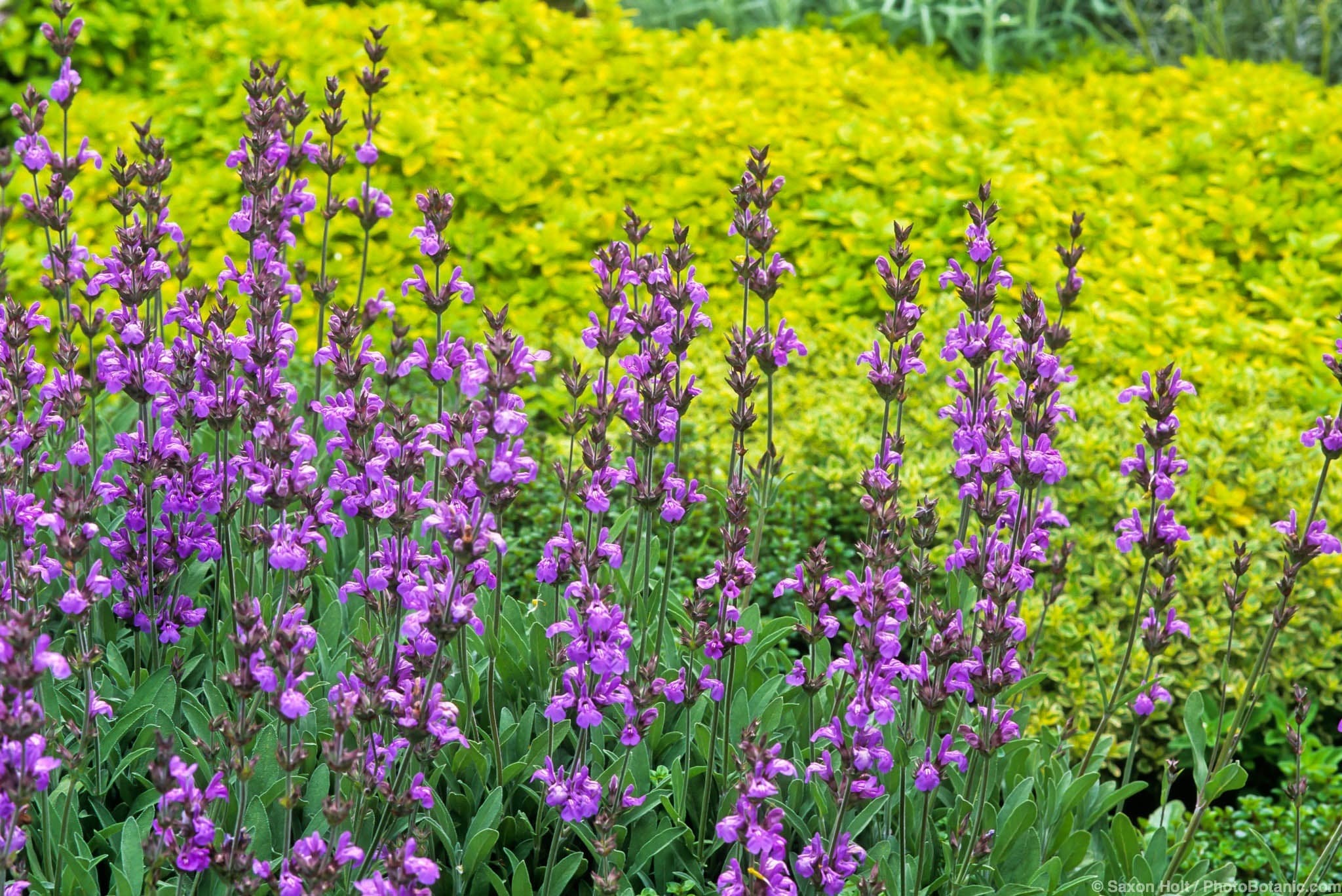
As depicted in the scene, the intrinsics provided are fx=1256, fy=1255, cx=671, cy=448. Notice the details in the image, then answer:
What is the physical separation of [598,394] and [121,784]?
47.6 inches

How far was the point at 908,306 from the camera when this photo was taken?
95.2 inches

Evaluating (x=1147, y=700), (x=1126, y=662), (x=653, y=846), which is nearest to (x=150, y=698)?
(x=653, y=846)

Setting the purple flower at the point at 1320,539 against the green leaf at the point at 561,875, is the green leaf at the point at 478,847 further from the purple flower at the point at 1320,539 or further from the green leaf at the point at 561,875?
the purple flower at the point at 1320,539

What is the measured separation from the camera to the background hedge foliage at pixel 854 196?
13.5 feet

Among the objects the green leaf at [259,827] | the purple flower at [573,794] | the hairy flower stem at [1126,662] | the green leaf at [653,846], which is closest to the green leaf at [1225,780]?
the hairy flower stem at [1126,662]

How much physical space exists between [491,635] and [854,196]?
380 cm

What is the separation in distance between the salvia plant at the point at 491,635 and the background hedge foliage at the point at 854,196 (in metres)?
1.29

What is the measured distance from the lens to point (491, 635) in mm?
2643

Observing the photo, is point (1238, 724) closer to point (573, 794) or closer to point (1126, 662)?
point (1126, 662)

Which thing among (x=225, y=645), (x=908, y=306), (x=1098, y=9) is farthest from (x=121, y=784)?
(x=1098, y=9)

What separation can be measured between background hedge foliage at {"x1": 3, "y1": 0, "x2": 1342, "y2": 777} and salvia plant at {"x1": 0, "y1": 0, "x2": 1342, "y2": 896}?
4.25 ft

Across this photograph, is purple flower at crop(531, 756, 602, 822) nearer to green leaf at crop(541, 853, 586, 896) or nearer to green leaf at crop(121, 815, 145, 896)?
green leaf at crop(541, 853, 586, 896)

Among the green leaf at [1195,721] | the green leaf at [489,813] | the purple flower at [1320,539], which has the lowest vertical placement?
the green leaf at [1195,721]

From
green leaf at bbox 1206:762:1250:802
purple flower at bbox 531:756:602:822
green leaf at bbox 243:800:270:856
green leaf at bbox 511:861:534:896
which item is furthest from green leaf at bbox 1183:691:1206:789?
green leaf at bbox 243:800:270:856
